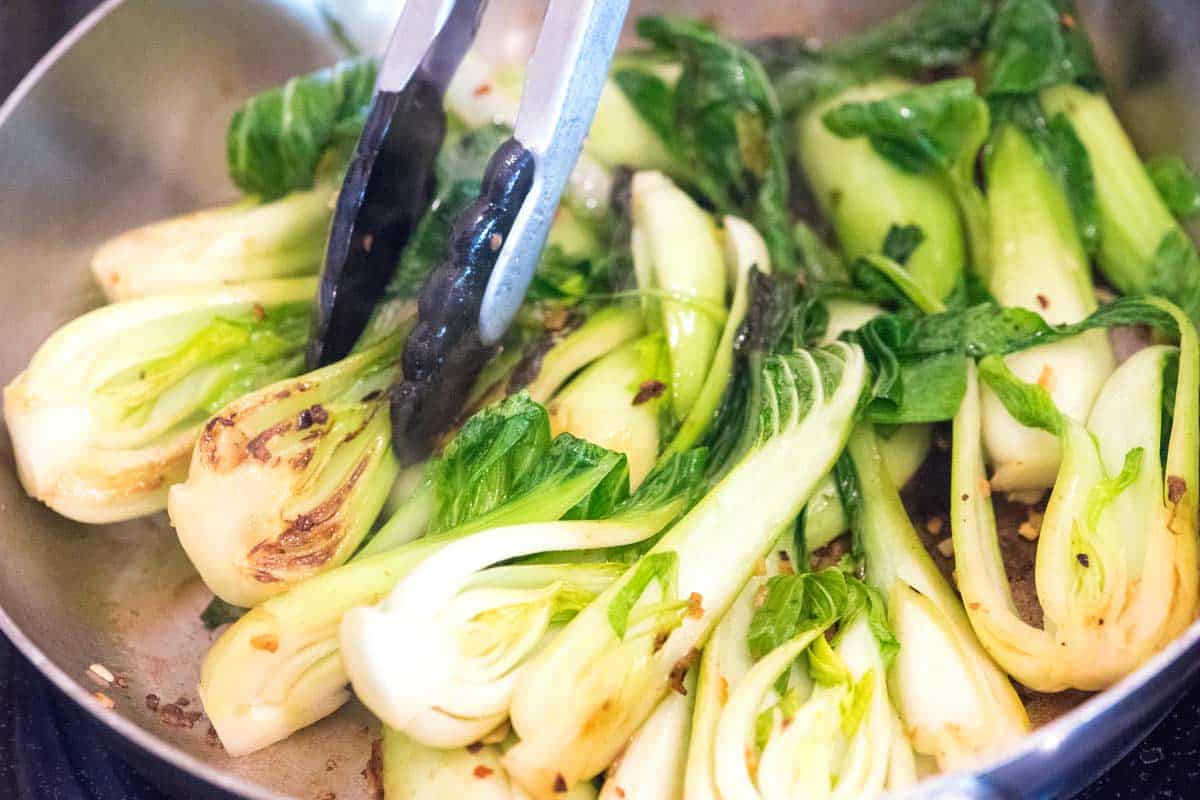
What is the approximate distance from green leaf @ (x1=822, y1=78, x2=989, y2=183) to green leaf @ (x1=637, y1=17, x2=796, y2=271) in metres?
0.12

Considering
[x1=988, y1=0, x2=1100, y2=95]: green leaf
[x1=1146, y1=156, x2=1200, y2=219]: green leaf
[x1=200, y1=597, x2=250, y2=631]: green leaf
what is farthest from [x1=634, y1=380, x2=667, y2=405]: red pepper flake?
[x1=1146, y1=156, x2=1200, y2=219]: green leaf

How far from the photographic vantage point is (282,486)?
4.17 feet

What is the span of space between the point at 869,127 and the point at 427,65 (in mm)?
763

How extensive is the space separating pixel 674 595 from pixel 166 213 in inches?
51.2

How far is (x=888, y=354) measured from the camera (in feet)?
4.66

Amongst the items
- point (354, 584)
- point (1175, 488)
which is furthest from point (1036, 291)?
point (354, 584)

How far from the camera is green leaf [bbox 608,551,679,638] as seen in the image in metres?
1.08

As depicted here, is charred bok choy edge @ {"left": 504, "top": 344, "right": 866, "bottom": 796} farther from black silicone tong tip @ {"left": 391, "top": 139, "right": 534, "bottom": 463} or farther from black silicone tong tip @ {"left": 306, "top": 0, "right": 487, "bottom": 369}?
black silicone tong tip @ {"left": 306, "top": 0, "right": 487, "bottom": 369}

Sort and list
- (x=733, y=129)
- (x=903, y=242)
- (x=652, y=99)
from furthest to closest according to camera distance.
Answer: (x=652, y=99) < (x=733, y=129) < (x=903, y=242)

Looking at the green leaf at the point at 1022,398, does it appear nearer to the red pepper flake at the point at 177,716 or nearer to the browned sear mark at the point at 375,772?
the browned sear mark at the point at 375,772

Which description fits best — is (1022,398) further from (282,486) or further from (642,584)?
(282,486)

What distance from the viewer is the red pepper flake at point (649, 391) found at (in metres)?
1.45

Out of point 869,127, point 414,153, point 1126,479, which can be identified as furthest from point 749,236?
point 1126,479

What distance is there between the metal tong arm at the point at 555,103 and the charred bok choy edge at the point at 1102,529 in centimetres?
65
